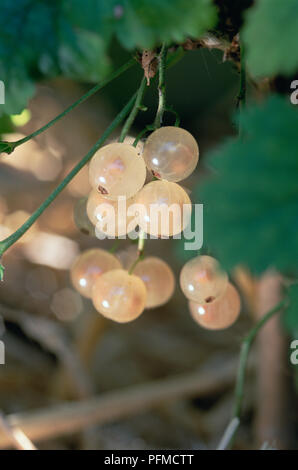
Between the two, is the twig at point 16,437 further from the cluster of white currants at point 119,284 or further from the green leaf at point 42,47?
the green leaf at point 42,47

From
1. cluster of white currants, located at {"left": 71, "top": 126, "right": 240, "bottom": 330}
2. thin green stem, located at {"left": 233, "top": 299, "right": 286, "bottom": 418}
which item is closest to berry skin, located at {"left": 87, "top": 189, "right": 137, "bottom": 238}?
cluster of white currants, located at {"left": 71, "top": 126, "right": 240, "bottom": 330}

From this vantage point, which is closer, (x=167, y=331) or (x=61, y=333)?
(x=61, y=333)

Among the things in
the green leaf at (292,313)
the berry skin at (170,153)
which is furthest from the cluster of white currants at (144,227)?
the green leaf at (292,313)

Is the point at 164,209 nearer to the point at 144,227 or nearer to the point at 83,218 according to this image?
the point at 144,227

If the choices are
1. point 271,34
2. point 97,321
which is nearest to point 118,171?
point 271,34

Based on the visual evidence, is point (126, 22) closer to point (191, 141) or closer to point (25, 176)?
point (191, 141)
